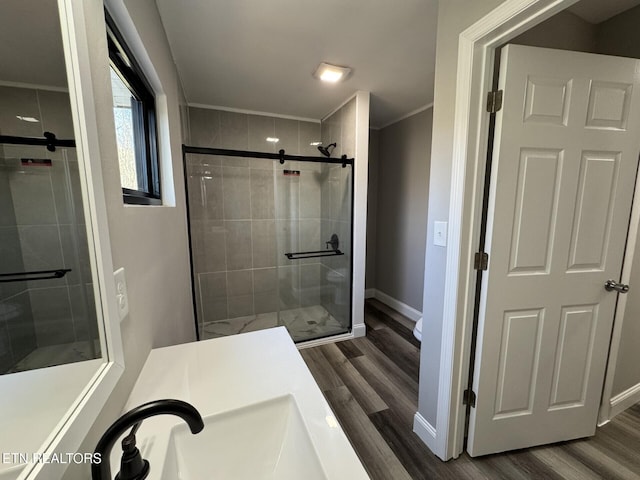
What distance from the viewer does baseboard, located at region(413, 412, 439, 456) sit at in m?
1.45

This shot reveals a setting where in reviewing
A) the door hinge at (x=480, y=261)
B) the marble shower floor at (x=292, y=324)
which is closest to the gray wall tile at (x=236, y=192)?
the marble shower floor at (x=292, y=324)

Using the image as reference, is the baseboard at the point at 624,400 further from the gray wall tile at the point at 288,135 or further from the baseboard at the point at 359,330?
the gray wall tile at the point at 288,135

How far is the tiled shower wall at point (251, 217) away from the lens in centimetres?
274

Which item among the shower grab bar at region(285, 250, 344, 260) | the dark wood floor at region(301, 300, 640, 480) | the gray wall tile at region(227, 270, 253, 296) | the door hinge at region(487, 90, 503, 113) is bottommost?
the dark wood floor at region(301, 300, 640, 480)

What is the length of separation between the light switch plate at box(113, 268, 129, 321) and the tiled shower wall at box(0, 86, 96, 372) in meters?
0.09

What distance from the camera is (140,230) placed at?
908 mm

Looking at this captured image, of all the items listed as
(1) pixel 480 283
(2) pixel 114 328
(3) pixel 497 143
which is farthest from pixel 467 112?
(2) pixel 114 328

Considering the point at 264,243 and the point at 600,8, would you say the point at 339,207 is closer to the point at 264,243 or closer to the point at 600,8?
the point at 264,243

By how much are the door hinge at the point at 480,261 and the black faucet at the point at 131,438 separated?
133 cm

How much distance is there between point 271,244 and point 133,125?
1.96 m

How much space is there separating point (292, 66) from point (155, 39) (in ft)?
3.17

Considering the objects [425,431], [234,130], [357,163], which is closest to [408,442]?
[425,431]

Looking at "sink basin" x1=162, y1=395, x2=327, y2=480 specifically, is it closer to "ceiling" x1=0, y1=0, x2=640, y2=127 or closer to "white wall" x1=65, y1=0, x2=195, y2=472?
"white wall" x1=65, y1=0, x2=195, y2=472

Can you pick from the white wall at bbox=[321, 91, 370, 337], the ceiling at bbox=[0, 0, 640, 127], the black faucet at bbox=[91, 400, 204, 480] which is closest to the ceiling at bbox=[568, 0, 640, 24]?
the ceiling at bbox=[0, 0, 640, 127]
